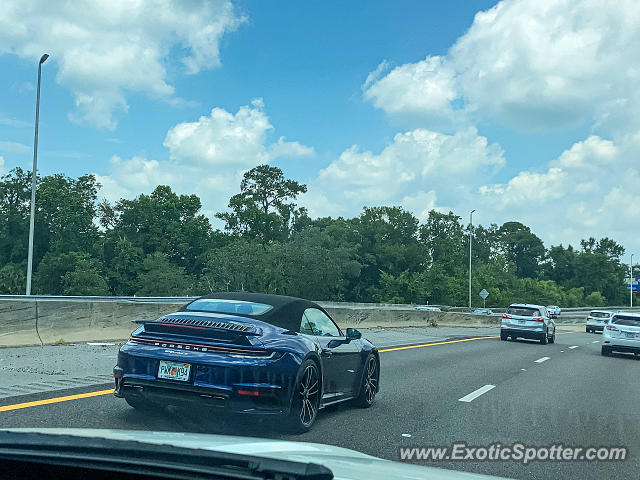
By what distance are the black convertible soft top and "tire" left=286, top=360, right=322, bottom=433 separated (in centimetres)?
49

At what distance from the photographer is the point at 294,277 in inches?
3371

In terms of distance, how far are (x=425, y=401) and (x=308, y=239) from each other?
7833cm

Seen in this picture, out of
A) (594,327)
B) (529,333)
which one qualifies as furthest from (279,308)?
(594,327)

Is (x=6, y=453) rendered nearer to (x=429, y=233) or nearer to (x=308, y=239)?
(x=308, y=239)

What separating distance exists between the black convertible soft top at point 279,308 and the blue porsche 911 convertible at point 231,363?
1 cm

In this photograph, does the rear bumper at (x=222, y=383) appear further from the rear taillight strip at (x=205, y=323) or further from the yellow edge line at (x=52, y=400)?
the yellow edge line at (x=52, y=400)

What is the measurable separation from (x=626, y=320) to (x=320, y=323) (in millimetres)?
17649

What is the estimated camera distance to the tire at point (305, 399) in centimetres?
696

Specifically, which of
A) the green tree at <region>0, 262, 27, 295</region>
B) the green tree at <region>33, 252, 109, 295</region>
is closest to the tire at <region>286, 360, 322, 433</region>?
the green tree at <region>33, 252, 109, 295</region>

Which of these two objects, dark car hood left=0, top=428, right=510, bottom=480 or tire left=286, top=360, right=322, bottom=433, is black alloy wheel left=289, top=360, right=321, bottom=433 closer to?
tire left=286, top=360, right=322, bottom=433

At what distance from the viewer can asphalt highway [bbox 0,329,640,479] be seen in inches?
263

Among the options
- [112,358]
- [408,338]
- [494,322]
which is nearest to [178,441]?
[112,358]

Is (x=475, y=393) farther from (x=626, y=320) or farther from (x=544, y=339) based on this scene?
(x=544, y=339)

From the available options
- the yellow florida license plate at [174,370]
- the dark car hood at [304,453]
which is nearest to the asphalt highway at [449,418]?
the yellow florida license plate at [174,370]
